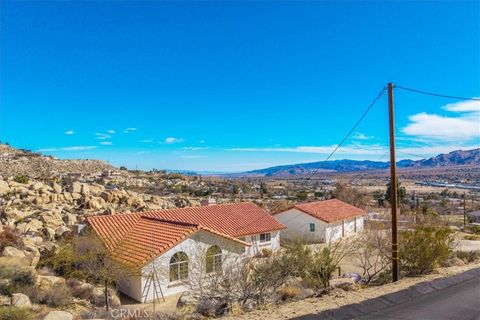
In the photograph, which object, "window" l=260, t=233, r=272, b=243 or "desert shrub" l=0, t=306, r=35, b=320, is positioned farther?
"window" l=260, t=233, r=272, b=243

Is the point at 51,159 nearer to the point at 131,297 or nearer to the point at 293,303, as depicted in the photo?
the point at 131,297

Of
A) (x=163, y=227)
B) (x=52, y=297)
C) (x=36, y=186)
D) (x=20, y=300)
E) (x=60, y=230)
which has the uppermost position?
(x=36, y=186)

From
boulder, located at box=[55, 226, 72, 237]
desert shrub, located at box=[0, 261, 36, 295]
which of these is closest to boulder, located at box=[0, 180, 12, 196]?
boulder, located at box=[55, 226, 72, 237]

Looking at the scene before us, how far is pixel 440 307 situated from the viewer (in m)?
12.6

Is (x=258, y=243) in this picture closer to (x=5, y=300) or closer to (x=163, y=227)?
(x=163, y=227)

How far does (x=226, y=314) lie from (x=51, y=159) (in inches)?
3032

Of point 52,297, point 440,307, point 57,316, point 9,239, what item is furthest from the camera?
point 9,239

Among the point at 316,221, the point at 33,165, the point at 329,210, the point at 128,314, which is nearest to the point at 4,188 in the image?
the point at 316,221

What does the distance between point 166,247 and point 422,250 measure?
12.5 meters

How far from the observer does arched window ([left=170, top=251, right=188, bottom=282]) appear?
69.6 feet

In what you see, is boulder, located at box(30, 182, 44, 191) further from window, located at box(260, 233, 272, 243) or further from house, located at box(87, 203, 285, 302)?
window, located at box(260, 233, 272, 243)

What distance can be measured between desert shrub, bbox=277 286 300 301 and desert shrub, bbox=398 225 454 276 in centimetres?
610

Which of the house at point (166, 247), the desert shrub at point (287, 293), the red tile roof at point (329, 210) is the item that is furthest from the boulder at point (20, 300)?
the red tile roof at point (329, 210)

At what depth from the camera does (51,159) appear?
79500 millimetres
